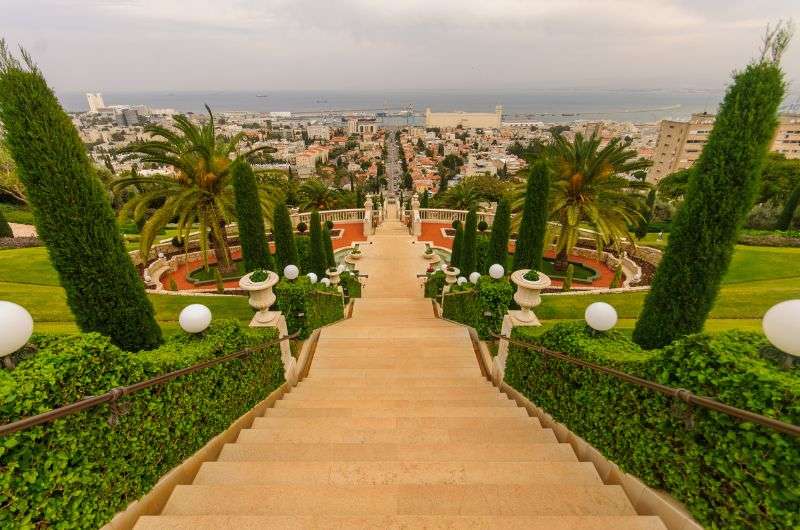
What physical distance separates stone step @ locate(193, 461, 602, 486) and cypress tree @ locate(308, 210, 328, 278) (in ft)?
36.2

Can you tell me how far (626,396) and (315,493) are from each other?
3171mm

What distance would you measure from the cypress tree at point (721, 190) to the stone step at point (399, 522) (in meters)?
4.07

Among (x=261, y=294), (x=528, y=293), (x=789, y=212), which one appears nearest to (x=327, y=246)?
(x=261, y=294)

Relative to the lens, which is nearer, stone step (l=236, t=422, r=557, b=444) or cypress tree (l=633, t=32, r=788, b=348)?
stone step (l=236, t=422, r=557, b=444)

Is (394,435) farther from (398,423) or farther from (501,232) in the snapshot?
(501,232)

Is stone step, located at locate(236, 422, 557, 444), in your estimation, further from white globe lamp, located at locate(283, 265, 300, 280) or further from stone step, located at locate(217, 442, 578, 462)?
white globe lamp, located at locate(283, 265, 300, 280)

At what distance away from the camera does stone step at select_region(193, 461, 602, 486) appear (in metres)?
3.49

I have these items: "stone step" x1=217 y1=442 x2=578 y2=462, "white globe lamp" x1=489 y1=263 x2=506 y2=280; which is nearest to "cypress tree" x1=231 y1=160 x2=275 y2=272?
"white globe lamp" x1=489 y1=263 x2=506 y2=280

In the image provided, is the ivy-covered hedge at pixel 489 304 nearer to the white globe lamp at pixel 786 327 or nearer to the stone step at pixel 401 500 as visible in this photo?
the stone step at pixel 401 500

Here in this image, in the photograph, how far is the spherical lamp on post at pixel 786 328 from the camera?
248cm

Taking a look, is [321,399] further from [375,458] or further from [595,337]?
[595,337]

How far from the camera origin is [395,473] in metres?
3.55

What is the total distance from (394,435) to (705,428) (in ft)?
10.1

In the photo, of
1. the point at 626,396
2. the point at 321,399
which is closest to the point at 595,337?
the point at 626,396
